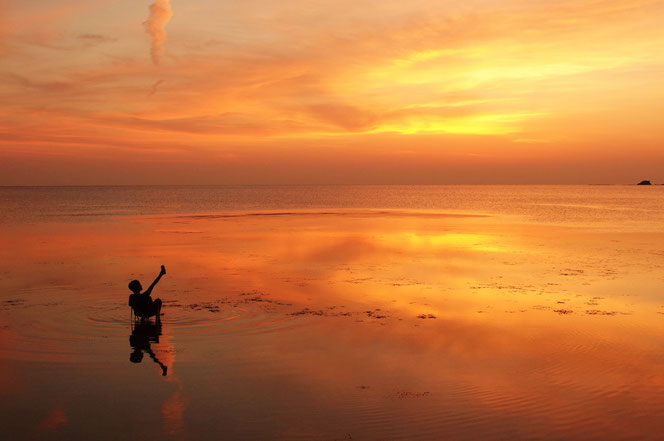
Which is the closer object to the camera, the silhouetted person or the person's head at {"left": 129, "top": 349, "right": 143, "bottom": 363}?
the person's head at {"left": 129, "top": 349, "right": 143, "bottom": 363}

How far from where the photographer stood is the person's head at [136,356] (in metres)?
11.4

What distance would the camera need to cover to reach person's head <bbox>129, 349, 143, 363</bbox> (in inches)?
451

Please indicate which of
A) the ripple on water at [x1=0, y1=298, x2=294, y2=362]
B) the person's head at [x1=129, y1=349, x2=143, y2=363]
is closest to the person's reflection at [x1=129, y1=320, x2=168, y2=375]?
the person's head at [x1=129, y1=349, x2=143, y2=363]

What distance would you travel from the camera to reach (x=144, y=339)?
1284 centimetres

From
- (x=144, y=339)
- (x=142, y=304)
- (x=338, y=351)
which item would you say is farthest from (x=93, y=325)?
(x=338, y=351)

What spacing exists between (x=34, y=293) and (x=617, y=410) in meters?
17.0

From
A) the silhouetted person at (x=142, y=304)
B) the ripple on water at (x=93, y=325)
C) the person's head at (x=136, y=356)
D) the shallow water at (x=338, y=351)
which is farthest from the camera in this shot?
the silhouetted person at (x=142, y=304)

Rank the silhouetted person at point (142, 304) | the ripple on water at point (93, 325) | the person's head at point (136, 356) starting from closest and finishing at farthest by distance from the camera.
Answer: the person's head at point (136, 356), the ripple on water at point (93, 325), the silhouetted person at point (142, 304)

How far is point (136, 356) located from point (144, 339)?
118 centimetres

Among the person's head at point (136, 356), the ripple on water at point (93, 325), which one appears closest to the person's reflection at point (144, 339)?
the person's head at point (136, 356)

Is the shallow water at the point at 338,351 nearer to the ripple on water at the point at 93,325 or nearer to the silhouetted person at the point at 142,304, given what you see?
the ripple on water at the point at 93,325

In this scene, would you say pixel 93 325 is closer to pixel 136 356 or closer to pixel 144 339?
pixel 144 339

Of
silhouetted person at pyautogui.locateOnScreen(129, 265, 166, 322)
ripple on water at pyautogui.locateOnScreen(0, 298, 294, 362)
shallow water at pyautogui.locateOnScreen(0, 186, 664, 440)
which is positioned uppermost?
silhouetted person at pyautogui.locateOnScreen(129, 265, 166, 322)

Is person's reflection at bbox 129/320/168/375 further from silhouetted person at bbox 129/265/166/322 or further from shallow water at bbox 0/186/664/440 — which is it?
silhouetted person at bbox 129/265/166/322
